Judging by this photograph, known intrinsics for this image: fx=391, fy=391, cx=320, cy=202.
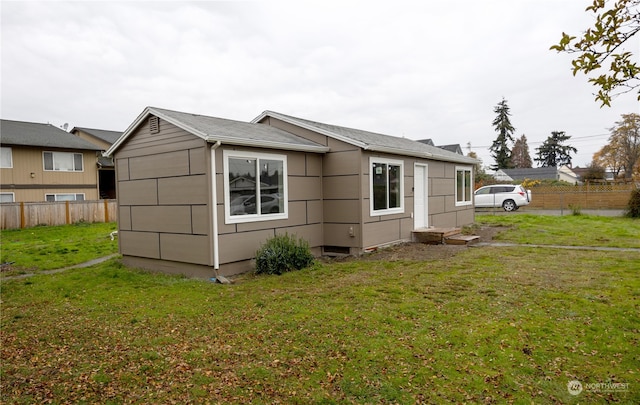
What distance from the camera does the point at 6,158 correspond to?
19.5m

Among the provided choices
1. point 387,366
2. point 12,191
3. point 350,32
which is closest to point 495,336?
point 387,366

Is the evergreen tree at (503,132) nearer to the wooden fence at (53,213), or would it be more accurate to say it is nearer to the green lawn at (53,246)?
Answer: the wooden fence at (53,213)

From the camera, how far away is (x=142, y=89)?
1636cm

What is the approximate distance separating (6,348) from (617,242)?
488 inches

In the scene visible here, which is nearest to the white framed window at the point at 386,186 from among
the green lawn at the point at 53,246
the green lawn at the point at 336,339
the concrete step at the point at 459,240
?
the concrete step at the point at 459,240

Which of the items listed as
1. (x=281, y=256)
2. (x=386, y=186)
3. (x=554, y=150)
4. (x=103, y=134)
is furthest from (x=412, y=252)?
(x=554, y=150)

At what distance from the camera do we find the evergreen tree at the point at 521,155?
60.2 meters

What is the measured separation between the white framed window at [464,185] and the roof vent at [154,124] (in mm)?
10381

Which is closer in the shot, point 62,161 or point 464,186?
point 464,186

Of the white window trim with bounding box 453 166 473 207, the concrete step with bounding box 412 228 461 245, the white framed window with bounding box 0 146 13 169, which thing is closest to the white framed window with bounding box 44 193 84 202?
the white framed window with bounding box 0 146 13 169

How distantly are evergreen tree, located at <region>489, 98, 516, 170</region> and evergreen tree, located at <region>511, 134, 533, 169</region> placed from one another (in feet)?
42.2

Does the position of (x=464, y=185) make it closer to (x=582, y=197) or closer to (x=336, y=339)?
(x=582, y=197)

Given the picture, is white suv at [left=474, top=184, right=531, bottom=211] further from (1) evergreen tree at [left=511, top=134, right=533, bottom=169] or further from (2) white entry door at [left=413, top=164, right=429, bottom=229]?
(1) evergreen tree at [left=511, top=134, right=533, bottom=169]

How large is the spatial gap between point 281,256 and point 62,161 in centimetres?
1959
